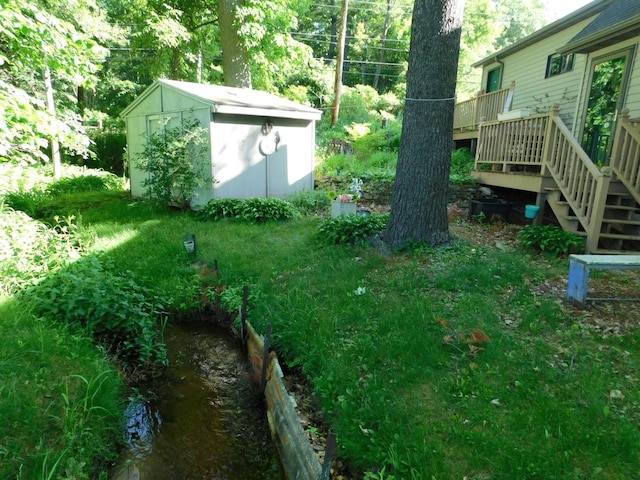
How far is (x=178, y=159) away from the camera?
26.7ft

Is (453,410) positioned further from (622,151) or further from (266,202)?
(266,202)

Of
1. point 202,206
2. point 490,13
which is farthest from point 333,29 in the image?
point 202,206

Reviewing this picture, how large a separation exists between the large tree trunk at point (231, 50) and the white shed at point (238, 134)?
2868mm

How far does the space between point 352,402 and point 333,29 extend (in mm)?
31994

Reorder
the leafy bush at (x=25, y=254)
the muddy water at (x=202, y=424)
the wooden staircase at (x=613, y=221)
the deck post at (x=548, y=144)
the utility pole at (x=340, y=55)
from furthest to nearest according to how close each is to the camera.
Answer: the utility pole at (x=340, y=55), the deck post at (x=548, y=144), the wooden staircase at (x=613, y=221), the leafy bush at (x=25, y=254), the muddy water at (x=202, y=424)

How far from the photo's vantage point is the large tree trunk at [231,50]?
12.1 meters

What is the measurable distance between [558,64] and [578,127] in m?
2.29

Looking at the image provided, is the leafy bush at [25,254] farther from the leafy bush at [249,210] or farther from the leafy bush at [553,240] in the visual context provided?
the leafy bush at [553,240]

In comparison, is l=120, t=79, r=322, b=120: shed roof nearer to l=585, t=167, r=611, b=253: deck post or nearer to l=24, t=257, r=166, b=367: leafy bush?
l=24, t=257, r=166, b=367: leafy bush

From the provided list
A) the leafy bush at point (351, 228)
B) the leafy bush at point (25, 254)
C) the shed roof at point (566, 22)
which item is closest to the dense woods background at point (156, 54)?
the leafy bush at point (25, 254)

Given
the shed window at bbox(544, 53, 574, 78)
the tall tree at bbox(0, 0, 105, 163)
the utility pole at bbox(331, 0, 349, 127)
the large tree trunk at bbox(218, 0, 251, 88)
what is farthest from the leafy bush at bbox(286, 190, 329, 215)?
the utility pole at bbox(331, 0, 349, 127)

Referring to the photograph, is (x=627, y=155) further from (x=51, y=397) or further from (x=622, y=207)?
(x=51, y=397)

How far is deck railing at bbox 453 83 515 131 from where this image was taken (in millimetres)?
10359

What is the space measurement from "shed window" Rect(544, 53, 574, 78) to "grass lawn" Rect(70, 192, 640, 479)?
22.5ft
